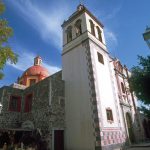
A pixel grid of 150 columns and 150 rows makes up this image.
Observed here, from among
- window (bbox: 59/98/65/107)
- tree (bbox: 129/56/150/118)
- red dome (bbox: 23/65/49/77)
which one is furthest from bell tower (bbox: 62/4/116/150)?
red dome (bbox: 23/65/49/77)

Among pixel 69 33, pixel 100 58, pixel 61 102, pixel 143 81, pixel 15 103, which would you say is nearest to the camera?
pixel 143 81

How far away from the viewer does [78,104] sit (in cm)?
1439

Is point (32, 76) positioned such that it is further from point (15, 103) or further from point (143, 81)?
point (143, 81)

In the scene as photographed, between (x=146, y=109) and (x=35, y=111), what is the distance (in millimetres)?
10376

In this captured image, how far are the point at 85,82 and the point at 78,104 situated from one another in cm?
208

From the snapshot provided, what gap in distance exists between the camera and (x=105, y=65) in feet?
57.0

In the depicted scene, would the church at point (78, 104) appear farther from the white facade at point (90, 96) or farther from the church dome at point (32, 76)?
the church dome at point (32, 76)

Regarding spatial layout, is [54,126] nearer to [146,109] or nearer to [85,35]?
[146,109]

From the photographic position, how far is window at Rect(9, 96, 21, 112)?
1705 centimetres

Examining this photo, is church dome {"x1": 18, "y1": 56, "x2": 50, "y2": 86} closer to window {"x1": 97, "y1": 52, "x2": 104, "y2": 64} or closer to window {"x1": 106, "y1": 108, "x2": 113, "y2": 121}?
window {"x1": 97, "y1": 52, "x2": 104, "y2": 64}

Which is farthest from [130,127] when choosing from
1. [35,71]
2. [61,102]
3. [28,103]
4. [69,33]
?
[35,71]

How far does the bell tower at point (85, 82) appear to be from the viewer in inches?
505

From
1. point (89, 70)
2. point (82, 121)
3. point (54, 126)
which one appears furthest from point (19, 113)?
point (89, 70)

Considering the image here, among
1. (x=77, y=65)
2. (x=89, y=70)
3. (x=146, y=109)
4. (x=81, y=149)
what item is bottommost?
(x=81, y=149)
